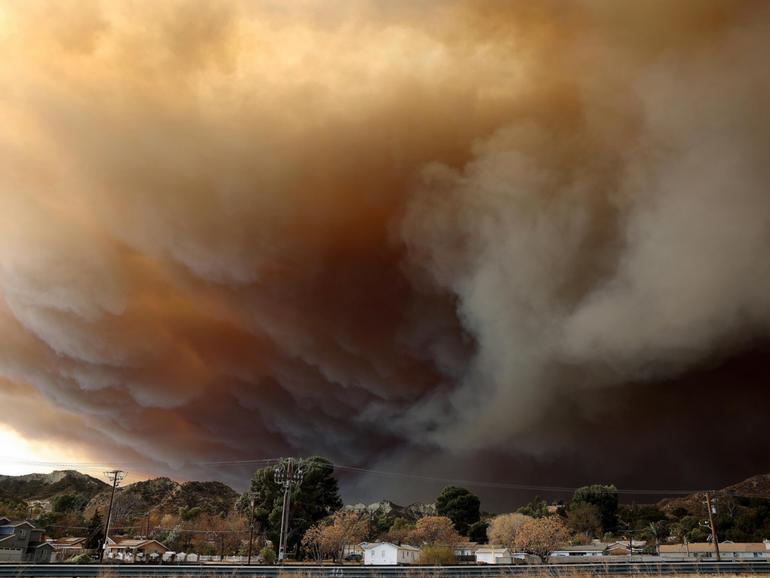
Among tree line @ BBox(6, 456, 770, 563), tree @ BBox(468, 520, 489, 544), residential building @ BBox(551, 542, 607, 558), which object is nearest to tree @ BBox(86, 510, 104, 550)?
tree line @ BBox(6, 456, 770, 563)

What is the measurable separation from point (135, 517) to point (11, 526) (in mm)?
97524

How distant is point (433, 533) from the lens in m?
107

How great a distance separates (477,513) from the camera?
139000 mm

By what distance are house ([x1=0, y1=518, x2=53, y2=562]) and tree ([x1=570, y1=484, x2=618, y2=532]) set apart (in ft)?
438

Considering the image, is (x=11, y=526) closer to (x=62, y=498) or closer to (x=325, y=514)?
(x=325, y=514)

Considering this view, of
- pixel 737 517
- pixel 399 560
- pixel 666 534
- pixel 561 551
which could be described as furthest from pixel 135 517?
pixel 737 517

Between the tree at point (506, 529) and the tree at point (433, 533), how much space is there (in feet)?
26.5

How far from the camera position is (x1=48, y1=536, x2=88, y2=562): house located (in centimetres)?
8695

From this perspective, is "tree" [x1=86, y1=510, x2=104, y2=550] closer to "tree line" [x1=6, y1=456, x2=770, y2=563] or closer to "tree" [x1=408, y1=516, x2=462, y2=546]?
"tree line" [x1=6, y1=456, x2=770, y2=563]

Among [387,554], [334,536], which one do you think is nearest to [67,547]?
[334,536]

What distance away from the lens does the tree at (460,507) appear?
136m

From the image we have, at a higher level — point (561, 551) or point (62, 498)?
point (62, 498)

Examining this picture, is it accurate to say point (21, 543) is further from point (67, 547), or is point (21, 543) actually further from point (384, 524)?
point (384, 524)

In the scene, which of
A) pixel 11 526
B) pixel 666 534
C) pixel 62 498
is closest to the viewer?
pixel 11 526
